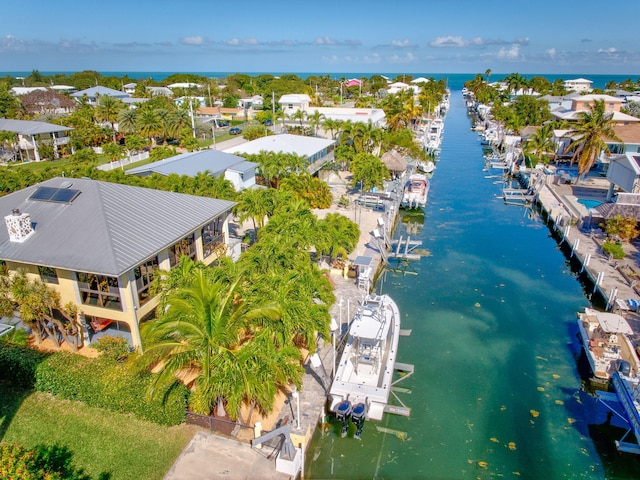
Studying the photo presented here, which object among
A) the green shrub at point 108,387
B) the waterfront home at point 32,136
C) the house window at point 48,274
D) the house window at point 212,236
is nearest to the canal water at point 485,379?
the green shrub at point 108,387

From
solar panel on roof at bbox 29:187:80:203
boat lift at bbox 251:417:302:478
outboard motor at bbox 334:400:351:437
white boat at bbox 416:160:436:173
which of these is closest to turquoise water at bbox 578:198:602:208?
white boat at bbox 416:160:436:173

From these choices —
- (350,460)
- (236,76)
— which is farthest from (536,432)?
(236,76)

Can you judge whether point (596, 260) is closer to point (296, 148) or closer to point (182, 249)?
point (182, 249)

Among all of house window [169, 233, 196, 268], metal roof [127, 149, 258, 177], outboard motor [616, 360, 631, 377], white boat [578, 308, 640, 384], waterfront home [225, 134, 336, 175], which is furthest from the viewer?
waterfront home [225, 134, 336, 175]

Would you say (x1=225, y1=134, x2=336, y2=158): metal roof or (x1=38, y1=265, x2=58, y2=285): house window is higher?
(x1=225, y1=134, x2=336, y2=158): metal roof

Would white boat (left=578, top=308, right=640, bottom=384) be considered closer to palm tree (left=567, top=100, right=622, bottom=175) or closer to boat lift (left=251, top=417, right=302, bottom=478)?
boat lift (left=251, top=417, right=302, bottom=478)

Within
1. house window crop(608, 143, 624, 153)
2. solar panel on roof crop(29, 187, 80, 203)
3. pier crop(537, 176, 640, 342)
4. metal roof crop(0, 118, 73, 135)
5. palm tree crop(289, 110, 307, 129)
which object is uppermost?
solar panel on roof crop(29, 187, 80, 203)

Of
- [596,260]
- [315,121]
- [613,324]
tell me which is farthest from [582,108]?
[613,324]

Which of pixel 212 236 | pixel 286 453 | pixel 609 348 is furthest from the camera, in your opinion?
pixel 212 236
